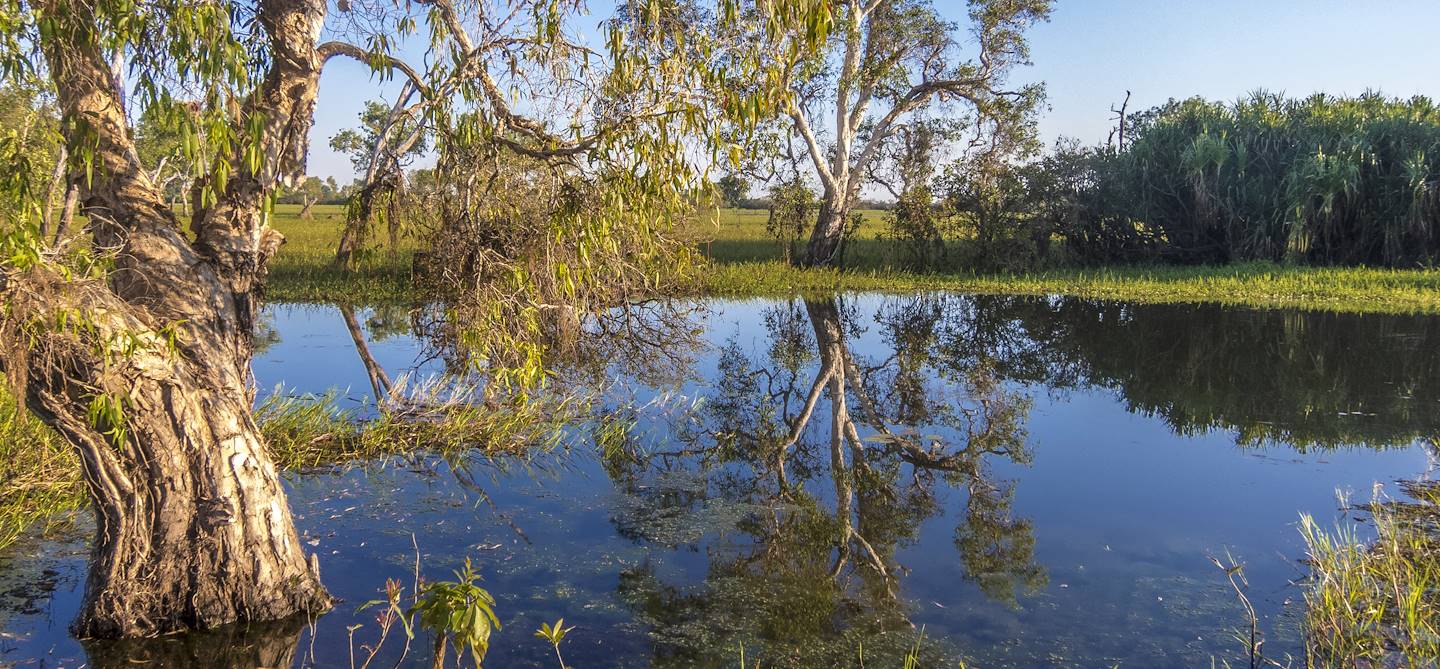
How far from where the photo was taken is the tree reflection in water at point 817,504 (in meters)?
4.73

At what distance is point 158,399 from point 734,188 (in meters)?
18.7

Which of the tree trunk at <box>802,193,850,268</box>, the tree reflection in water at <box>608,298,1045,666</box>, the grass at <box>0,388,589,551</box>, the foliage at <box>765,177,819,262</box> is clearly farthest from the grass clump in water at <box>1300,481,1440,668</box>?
the foliage at <box>765,177,819,262</box>

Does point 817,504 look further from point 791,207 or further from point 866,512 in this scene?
point 791,207

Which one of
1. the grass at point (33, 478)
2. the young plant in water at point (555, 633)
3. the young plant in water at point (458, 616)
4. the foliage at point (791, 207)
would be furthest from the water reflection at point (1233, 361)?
the grass at point (33, 478)

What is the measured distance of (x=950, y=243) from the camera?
25312 mm

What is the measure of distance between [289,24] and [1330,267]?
2190 centimetres

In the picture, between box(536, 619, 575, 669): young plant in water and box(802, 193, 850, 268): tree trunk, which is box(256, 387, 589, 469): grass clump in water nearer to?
box(536, 619, 575, 669): young plant in water

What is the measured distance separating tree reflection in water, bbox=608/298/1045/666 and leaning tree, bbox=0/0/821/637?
6.46ft

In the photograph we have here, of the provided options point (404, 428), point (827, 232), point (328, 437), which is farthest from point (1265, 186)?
point (328, 437)

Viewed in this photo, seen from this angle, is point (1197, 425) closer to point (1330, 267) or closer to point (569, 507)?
point (569, 507)

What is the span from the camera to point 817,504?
→ 6570mm

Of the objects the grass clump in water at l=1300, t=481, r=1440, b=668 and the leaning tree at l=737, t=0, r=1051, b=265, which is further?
the leaning tree at l=737, t=0, r=1051, b=265

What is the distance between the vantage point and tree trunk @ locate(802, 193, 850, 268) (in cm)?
2155

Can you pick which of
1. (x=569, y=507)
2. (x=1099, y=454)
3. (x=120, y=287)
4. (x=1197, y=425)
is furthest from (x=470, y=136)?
(x=1197, y=425)
